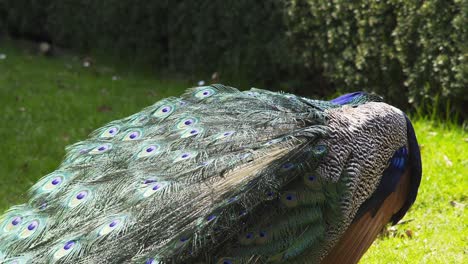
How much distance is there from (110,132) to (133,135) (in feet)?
0.71

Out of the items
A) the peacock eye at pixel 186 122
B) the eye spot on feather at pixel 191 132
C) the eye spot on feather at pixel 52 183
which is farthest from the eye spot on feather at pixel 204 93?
the eye spot on feather at pixel 52 183

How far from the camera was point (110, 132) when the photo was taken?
3469 mm

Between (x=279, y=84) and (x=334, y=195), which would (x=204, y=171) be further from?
(x=279, y=84)

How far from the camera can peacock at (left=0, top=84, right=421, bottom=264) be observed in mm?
2691

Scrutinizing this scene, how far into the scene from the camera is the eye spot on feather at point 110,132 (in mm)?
3432

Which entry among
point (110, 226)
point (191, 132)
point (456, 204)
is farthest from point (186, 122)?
point (456, 204)

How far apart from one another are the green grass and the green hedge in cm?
34

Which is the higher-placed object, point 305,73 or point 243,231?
point 243,231

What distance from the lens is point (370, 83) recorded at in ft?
21.1

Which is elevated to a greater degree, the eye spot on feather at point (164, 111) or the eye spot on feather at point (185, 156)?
the eye spot on feather at point (185, 156)

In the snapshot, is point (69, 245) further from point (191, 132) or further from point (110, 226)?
point (191, 132)

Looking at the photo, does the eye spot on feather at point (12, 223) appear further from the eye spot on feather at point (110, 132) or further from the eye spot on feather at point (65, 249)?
the eye spot on feather at point (110, 132)

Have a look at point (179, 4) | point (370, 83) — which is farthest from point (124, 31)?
point (370, 83)

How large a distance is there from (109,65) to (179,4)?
141 cm
